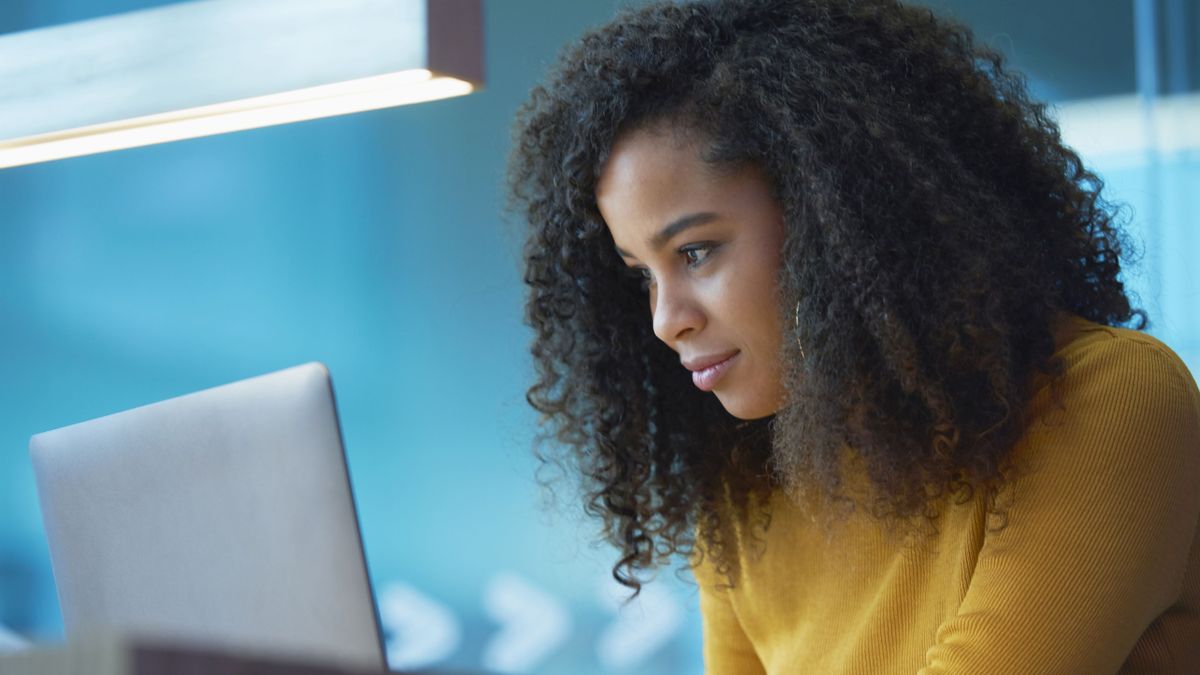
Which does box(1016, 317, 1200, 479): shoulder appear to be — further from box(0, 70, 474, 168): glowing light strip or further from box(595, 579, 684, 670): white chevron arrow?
box(595, 579, 684, 670): white chevron arrow

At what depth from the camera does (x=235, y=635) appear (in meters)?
1.00

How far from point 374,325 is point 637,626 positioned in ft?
3.30

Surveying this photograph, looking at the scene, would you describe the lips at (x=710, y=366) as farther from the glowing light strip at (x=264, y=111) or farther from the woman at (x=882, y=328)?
the glowing light strip at (x=264, y=111)

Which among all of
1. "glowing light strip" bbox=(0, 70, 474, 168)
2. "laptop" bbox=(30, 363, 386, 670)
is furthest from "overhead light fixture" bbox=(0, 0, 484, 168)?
"laptop" bbox=(30, 363, 386, 670)

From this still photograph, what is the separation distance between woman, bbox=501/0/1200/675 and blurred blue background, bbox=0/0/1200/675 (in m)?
1.62

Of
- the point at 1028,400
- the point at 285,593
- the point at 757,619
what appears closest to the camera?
the point at 285,593

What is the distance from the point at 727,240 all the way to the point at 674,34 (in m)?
0.22

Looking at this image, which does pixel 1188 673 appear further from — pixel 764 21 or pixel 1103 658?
pixel 764 21

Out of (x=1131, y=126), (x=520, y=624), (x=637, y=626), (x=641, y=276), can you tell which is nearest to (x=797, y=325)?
(x=641, y=276)

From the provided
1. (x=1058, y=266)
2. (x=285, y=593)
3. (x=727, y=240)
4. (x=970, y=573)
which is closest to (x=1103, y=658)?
(x=970, y=573)

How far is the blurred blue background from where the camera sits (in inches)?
124

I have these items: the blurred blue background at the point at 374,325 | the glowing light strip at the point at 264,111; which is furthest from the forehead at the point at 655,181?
the blurred blue background at the point at 374,325

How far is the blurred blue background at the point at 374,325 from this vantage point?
316 centimetres

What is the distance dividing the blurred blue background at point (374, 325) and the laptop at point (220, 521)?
1.90 meters
